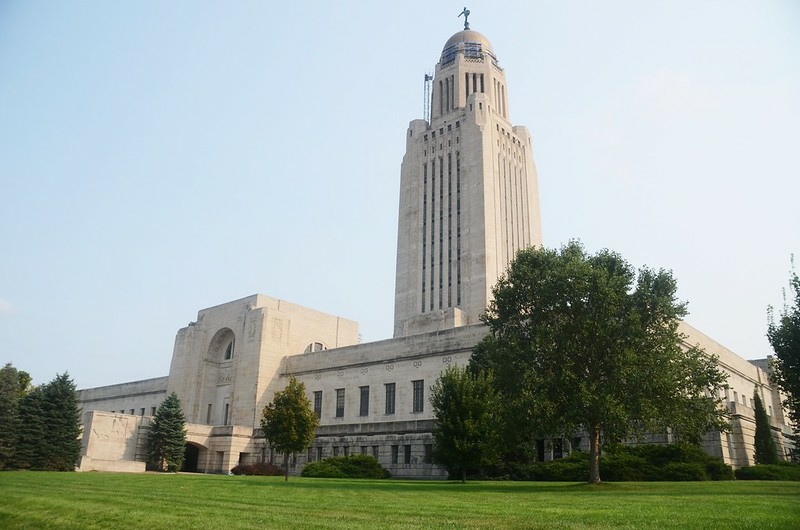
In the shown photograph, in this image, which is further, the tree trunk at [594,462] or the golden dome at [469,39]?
the golden dome at [469,39]

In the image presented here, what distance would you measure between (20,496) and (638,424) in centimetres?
2355

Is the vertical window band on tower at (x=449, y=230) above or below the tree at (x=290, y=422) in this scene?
above

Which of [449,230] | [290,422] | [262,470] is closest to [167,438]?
[262,470]

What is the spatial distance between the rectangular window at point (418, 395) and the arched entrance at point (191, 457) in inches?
778

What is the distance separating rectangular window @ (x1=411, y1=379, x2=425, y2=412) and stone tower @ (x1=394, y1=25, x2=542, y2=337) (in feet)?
38.3

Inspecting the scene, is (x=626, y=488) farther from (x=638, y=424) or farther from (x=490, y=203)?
(x=490, y=203)

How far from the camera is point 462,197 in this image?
66.0m

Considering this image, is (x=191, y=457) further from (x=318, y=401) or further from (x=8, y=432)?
(x=8, y=432)

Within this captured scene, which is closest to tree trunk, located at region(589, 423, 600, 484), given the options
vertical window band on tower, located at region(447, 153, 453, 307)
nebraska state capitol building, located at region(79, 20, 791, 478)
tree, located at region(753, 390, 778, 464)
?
nebraska state capitol building, located at region(79, 20, 791, 478)

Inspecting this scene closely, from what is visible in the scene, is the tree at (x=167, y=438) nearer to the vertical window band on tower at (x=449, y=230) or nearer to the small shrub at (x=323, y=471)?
the small shrub at (x=323, y=471)

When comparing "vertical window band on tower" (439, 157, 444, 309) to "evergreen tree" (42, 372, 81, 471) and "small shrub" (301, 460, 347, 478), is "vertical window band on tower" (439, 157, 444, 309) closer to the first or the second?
"small shrub" (301, 460, 347, 478)

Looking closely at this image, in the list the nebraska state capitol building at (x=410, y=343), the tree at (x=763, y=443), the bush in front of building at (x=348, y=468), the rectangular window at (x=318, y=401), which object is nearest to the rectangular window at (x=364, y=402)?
the nebraska state capitol building at (x=410, y=343)

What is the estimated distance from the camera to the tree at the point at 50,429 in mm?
37938

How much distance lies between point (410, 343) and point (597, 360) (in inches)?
943
